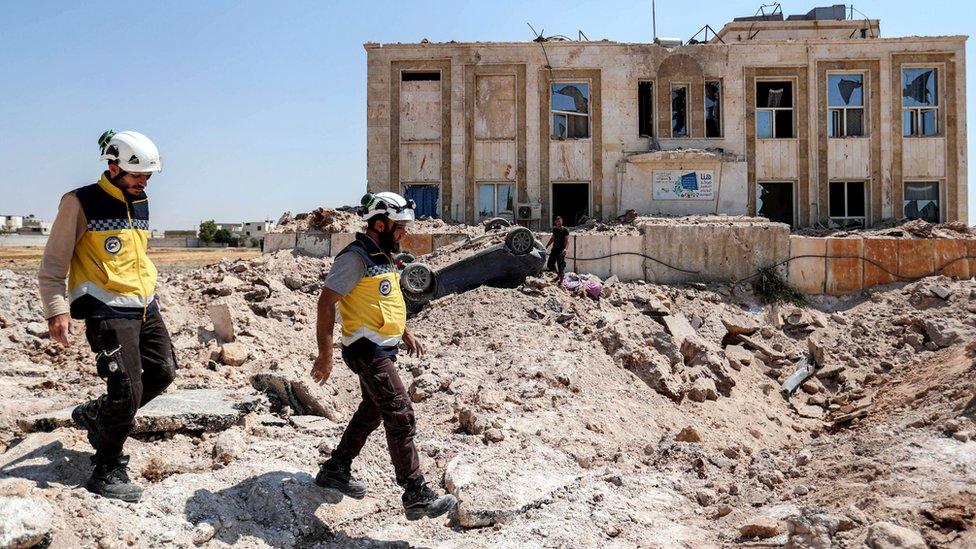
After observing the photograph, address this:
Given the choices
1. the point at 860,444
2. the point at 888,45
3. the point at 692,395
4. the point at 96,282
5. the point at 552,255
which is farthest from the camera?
the point at 888,45

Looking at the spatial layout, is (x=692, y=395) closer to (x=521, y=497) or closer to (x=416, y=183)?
(x=521, y=497)

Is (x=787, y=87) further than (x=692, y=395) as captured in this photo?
Yes

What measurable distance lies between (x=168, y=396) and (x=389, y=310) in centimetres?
243

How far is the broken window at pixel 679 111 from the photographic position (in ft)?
77.1

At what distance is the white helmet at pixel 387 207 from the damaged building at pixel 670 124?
18.4m

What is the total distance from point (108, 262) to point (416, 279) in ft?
23.8

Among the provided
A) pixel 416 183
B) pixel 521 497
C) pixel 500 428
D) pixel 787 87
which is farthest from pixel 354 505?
pixel 787 87

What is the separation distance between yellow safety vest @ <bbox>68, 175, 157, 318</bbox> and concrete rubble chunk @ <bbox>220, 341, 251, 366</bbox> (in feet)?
10.8

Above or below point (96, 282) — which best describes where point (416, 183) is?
above

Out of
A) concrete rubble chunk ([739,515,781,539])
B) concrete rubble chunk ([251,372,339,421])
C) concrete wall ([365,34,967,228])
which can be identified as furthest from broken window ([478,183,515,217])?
concrete rubble chunk ([739,515,781,539])

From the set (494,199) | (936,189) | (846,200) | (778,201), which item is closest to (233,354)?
(494,199)

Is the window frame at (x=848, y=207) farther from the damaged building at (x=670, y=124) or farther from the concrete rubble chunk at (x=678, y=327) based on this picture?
the concrete rubble chunk at (x=678, y=327)

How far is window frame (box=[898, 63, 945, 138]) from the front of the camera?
23.3 m

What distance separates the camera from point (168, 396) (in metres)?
6.11
